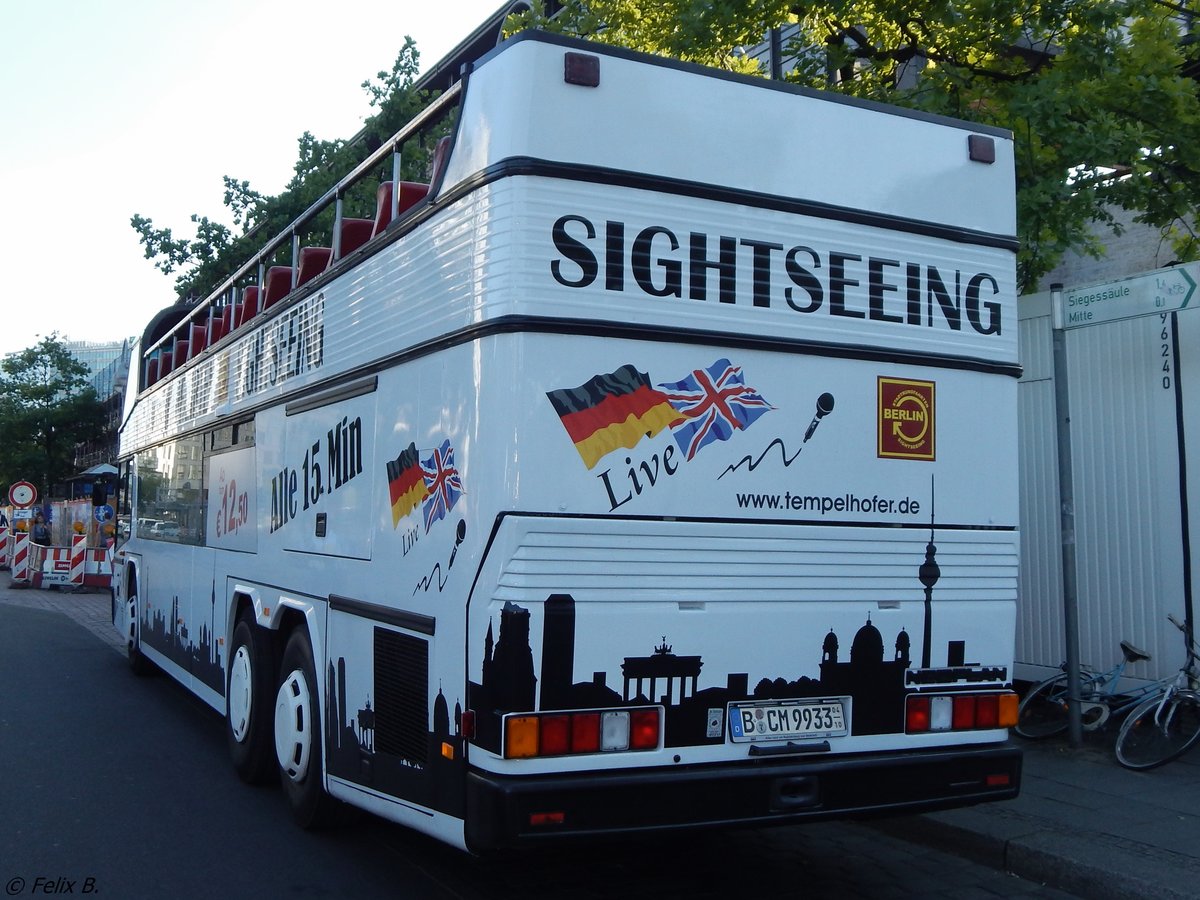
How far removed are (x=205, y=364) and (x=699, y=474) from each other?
6.27 meters

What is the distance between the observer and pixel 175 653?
33.6ft

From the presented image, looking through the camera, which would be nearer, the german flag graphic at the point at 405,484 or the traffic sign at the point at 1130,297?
the german flag graphic at the point at 405,484

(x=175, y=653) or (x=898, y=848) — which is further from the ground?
(x=175, y=653)

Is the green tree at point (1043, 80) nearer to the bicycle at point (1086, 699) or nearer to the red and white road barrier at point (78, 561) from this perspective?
the bicycle at point (1086, 699)

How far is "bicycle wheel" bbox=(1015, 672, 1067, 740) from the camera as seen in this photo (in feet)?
28.1

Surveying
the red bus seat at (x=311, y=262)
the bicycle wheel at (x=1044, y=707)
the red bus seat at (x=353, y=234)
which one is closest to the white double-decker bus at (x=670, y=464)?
the red bus seat at (x=353, y=234)

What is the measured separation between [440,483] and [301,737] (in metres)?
2.34

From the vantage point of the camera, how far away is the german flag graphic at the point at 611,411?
14.8 feet

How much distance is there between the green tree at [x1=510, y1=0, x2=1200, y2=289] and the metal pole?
3.13 feet

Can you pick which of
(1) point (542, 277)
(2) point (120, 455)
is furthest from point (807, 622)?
(2) point (120, 455)

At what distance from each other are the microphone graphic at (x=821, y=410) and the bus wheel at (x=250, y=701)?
386cm

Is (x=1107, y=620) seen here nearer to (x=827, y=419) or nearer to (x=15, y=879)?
(x=827, y=419)

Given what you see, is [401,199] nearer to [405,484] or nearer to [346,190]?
[346,190]

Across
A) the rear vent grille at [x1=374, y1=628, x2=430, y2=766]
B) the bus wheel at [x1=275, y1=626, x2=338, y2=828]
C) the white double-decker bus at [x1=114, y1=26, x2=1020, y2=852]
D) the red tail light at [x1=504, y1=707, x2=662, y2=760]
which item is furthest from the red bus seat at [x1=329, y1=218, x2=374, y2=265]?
the red tail light at [x1=504, y1=707, x2=662, y2=760]
